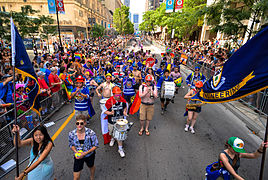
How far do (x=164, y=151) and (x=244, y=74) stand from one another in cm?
310

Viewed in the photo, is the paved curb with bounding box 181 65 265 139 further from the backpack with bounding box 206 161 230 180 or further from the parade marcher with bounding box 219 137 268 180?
the backpack with bounding box 206 161 230 180

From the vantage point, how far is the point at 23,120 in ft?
17.0

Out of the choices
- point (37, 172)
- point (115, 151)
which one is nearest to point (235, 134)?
point (115, 151)

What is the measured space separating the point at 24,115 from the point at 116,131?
129 inches

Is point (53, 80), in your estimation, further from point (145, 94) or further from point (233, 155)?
point (233, 155)

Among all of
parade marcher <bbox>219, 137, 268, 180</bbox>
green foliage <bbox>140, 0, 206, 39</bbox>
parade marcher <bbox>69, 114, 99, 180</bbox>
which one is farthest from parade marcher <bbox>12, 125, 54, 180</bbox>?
green foliage <bbox>140, 0, 206, 39</bbox>

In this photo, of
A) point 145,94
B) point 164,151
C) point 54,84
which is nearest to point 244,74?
point 145,94

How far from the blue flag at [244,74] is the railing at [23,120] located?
536 centimetres

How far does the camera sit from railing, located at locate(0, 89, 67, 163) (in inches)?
173

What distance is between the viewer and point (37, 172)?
8.94 ft

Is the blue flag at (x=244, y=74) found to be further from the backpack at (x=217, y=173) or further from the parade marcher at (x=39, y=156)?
the parade marcher at (x=39, y=156)

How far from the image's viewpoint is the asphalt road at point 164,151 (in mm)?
3979

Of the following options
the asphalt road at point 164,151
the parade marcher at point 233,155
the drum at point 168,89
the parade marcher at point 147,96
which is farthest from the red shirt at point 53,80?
the parade marcher at point 233,155

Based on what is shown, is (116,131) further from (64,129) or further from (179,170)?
(64,129)
